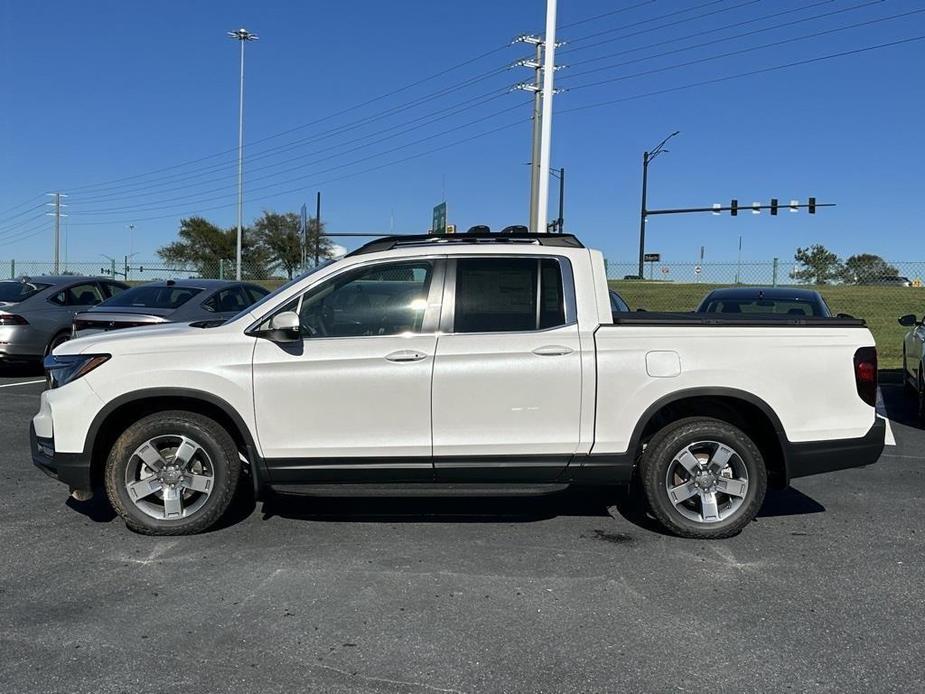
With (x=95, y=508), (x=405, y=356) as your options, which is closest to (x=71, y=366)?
(x=95, y=508)

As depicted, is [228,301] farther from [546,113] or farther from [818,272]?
[818,272]

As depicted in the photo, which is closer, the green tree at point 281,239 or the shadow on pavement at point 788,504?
the shadow on pavement at point 788,504

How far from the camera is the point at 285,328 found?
4902 mm

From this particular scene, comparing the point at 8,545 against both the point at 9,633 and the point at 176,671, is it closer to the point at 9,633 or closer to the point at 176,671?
the point at 9,633

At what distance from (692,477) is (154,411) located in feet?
11.2

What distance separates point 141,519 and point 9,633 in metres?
1.39

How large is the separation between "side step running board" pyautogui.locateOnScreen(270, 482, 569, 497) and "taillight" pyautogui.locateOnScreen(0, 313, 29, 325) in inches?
356

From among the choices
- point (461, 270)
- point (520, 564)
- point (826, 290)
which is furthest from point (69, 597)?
point (826, 290)

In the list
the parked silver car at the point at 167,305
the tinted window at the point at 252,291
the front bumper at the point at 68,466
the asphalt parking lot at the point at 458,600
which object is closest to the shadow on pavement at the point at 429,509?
the asphalt parking lot at the point at 458,600

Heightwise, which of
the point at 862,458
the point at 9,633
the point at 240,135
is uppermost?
the point at 240,135

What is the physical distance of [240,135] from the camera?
39031 millimetres

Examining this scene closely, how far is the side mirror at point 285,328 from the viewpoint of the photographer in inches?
192

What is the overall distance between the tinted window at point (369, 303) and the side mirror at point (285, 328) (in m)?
0.15

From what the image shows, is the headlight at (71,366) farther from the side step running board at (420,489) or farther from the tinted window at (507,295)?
the tinted window at (507,295)
